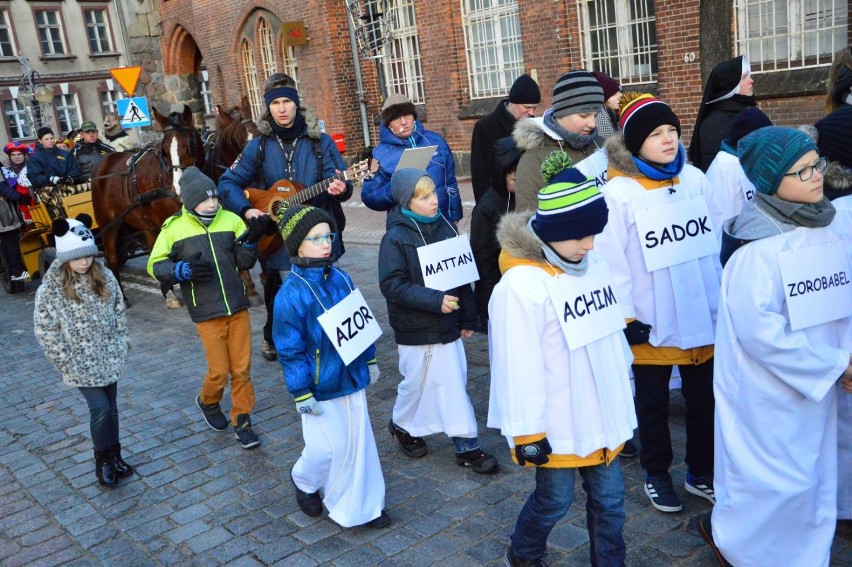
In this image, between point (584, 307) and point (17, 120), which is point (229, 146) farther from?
point (17, 120)

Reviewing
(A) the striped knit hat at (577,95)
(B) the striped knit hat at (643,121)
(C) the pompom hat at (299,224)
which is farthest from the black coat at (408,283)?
(B) the striped knit hat at (643,121)

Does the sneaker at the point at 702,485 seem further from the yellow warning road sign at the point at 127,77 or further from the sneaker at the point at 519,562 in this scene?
the yellow warning road sign at the point at 127,77

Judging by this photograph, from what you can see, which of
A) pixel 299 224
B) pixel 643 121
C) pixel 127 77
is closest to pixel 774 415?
pixel 643 121

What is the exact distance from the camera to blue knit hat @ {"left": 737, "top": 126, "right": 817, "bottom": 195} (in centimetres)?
307

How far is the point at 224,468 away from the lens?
17.4 feet

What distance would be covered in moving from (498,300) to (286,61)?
2001cm

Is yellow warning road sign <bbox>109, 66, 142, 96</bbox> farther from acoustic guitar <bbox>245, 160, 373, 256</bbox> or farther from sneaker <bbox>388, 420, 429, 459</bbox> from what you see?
sneaker <bbox>388, 420, 429, 459</bbox>

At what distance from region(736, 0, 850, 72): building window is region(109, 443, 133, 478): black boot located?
998 cm

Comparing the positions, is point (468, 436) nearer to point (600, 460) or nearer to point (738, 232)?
point (600, 460)

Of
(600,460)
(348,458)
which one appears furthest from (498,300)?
(348,458)

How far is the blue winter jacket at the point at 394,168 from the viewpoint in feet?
19.3

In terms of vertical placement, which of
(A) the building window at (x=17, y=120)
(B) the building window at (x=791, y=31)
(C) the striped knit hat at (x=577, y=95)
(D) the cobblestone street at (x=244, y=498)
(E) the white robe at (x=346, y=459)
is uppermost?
(A) the building window at (x=17, y=120)

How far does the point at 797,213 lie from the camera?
311 centimetres

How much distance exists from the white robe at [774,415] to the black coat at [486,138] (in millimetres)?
3043
